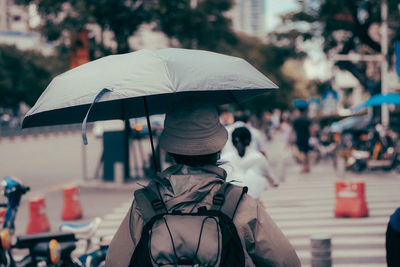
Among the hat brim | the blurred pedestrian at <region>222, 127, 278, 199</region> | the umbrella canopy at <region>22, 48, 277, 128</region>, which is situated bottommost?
the blurred pedestrian at <region>222, 127, 278, 199</region>

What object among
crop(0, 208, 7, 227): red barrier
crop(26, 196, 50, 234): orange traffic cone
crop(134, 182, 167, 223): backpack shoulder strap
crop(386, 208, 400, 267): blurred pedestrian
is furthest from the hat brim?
crop(26, 196, 50, 234): orange traffic cone

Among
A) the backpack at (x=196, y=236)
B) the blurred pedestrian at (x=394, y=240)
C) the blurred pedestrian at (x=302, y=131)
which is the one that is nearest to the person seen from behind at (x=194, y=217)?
the backpack at (x=196, y=236)

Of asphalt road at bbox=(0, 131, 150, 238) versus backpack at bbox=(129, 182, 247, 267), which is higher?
backpack at bbox=(129, 182, 247, 267)

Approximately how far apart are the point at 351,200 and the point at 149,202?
8.60m

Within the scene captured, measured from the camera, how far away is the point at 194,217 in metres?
2.38

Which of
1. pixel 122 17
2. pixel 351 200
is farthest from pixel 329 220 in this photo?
pixel 122 17

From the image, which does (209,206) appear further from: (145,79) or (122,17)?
(122,17)

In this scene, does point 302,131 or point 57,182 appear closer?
point 57,182

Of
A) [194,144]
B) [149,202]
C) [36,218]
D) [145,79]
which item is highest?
[145,79]

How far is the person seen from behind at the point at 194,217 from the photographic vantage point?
2.36 m

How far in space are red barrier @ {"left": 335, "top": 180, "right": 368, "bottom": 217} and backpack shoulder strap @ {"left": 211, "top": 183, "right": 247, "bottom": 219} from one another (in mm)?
8447

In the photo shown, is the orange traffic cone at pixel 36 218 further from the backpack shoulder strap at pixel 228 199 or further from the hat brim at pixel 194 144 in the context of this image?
the backpack shoulder strap at pixel 228 199

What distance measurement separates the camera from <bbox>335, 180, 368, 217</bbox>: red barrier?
416 inches

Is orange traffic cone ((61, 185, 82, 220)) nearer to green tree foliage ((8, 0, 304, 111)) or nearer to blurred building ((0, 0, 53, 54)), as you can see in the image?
→ green tree foliage ((8, 0, 304, 111))
